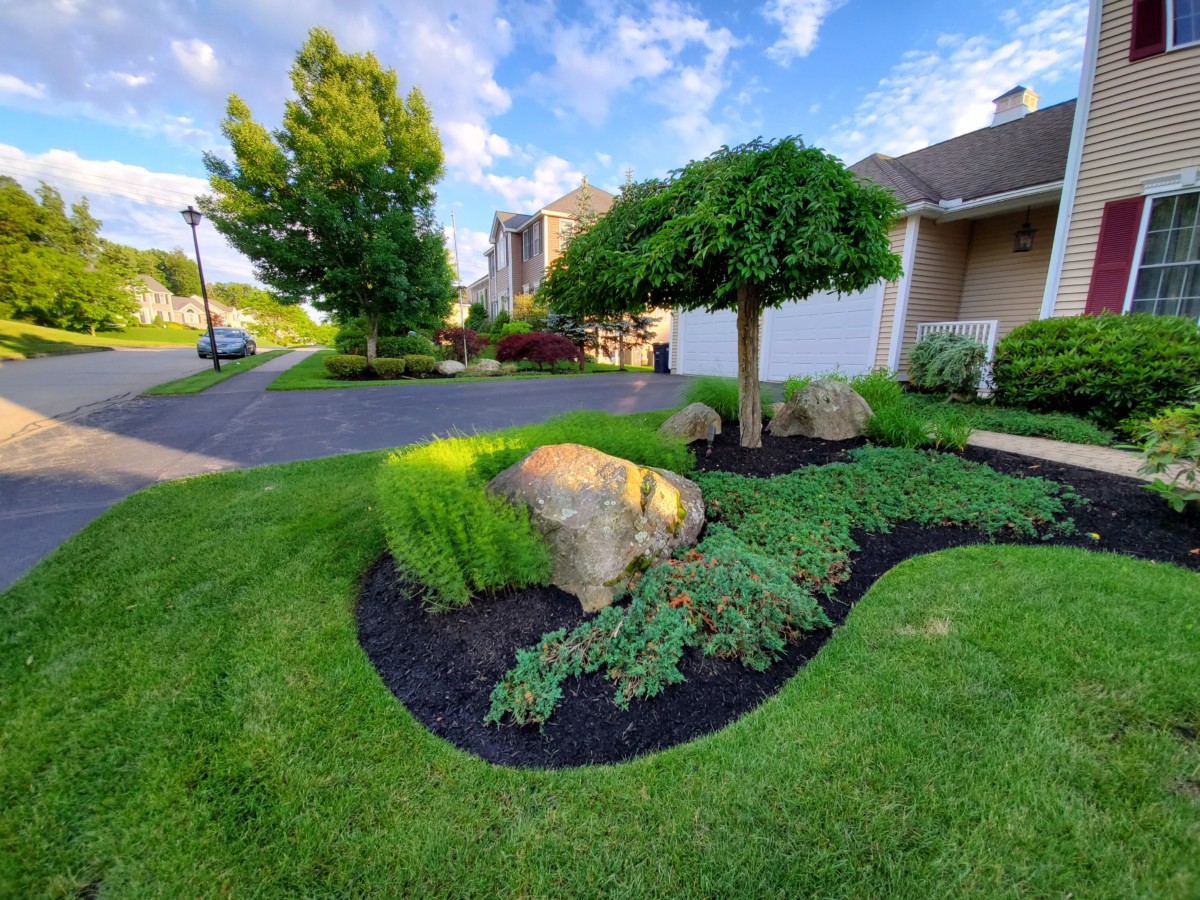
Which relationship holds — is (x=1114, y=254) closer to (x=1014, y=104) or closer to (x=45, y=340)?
(x=1014, y=104)

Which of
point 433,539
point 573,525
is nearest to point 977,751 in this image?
point 573,525

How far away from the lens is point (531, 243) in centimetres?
2300

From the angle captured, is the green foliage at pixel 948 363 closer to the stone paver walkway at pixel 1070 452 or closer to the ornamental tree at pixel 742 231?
the stone paver walkway at pixel 1070 452

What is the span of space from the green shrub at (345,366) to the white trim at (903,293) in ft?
41.4

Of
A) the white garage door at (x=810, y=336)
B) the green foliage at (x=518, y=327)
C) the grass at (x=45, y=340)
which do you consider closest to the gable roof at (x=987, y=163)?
the white garage door at (x=810, y=336)

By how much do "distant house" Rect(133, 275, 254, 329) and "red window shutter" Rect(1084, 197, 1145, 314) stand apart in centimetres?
5746

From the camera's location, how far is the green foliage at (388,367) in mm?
13133

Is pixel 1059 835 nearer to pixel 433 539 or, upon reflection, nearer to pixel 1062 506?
pixel 433 539

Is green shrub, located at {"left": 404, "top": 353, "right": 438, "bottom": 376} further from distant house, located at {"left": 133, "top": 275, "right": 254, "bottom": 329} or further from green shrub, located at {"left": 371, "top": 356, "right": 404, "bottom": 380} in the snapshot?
distant house, located at {"left": 133, "top": 275, "right": 254, "bottom": 329}

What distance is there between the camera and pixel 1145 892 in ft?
3.84

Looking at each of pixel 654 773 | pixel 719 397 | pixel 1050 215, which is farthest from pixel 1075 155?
pixel 654 773

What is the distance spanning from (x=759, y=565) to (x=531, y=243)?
2340 cm

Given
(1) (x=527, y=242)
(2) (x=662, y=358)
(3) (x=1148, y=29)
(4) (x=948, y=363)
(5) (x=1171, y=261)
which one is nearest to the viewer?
(3) (x=1148, y=29)

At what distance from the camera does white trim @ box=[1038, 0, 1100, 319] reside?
631 cm
